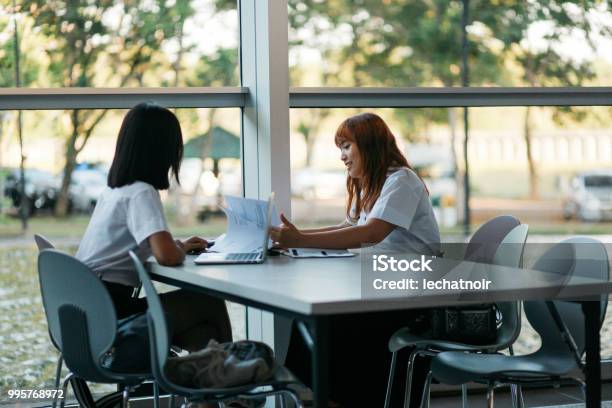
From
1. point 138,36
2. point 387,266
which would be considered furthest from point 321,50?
point 387,266

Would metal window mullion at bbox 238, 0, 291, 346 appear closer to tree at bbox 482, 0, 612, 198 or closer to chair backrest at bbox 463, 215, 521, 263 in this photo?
chair backrest at bbox 463, 215, 521, 263

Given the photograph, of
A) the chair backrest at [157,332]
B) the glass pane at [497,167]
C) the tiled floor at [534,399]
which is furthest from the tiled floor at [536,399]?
the chair backrest at [157,332]

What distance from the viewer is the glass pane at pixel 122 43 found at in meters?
3.75

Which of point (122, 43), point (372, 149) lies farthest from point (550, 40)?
point (122, 43)

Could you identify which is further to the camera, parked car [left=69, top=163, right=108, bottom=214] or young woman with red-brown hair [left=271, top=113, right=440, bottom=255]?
parked car [left=69, top=163, right=108, bottom=214]

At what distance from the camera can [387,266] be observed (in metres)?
2.77

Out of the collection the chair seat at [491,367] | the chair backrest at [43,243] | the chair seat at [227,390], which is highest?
the chair backrest at [43,243]

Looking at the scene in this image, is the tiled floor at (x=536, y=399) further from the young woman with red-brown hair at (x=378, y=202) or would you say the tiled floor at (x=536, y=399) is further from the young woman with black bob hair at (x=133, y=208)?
the young woman with black bob hair at (x=133, y=208)

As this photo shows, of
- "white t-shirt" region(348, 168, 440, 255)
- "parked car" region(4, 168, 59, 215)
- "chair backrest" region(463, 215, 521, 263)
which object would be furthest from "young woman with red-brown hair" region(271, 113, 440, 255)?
"parked car" region(4, 168, 59, 215)

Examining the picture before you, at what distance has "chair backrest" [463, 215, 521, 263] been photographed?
3.39m

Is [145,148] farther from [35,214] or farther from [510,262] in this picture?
[510,262]

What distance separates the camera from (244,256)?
9.87 feet

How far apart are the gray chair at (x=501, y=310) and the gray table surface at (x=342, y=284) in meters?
0.26

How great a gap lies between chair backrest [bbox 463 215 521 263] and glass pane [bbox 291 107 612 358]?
30.7 inches
